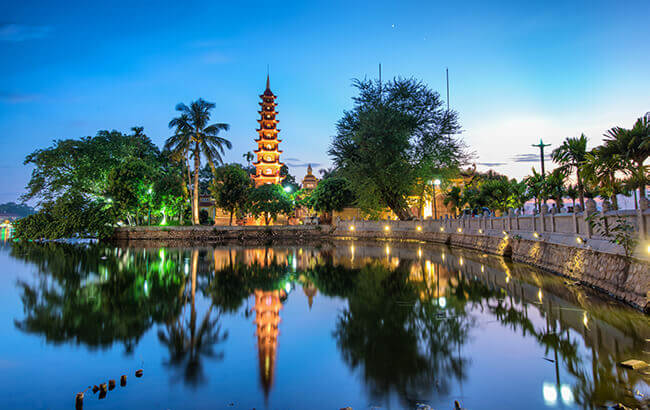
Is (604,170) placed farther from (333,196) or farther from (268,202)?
(268,202)

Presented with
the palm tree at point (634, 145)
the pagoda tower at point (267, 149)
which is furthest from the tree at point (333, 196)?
the palm tree at point (634, 145)

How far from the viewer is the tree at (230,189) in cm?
4878

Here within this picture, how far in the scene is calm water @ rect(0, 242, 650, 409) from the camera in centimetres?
471

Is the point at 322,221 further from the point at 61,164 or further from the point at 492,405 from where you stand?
the point at 492,405

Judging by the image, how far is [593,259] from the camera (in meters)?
11.0

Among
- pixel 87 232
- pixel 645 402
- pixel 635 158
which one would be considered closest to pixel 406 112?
pixel 635 158

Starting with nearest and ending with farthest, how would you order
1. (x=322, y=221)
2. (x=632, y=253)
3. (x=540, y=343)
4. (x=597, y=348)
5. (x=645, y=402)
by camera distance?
(x=645, y=402) < (x=597, y=348) < (x=540, y=343) < (x=632, y=253) < (x=322, y=221)

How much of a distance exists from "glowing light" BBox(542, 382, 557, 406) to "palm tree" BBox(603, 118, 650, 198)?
Result: 12.0 meters

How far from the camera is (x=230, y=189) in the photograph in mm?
49000

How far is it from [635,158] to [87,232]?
4391 cm

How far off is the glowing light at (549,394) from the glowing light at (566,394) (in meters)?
0.08

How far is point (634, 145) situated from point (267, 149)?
5933cm

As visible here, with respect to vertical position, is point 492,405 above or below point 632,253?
below

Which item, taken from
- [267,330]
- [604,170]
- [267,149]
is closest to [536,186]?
[604,170]
